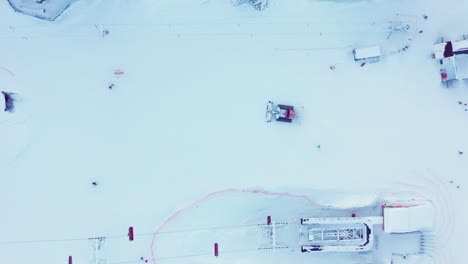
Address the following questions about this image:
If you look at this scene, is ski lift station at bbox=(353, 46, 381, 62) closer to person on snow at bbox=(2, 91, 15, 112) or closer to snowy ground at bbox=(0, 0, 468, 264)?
snowy ground at bbox=(0, 0, 468, 264)

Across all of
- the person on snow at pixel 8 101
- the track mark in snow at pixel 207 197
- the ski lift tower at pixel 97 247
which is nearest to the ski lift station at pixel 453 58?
the track mark in snow at pixel 207 197

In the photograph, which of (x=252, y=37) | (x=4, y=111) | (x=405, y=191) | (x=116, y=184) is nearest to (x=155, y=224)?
(x=116, y=184)

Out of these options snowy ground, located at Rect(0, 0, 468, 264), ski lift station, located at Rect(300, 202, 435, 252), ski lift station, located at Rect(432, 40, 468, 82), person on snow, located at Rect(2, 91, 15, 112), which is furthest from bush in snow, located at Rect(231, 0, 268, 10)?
person on snow, located at Rect(2, 91, 15, 112)

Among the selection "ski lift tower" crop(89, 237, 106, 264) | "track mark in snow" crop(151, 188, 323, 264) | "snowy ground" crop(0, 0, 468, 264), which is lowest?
"ski lift tower" crop(89, 237, 106, 264)

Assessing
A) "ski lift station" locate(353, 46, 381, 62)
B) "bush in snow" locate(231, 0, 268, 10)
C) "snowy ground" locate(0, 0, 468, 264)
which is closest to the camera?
"snowy ground" locate(0, 0, 468, 264)

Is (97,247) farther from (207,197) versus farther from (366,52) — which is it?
(366,52)

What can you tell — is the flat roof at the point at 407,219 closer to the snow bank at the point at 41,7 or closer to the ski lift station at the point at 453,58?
the ski lift station at the point at 453,58

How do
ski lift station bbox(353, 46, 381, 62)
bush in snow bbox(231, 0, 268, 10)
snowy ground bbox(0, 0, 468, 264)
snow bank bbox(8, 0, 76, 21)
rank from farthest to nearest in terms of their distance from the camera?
ski lift station bbox(353, 46, 381, 62), bush in snow bbox(231, 0, 268, 10), snowy ground bbox(0, 0, 468, 264), snow bank bbox(8, 0, 76, 21)
